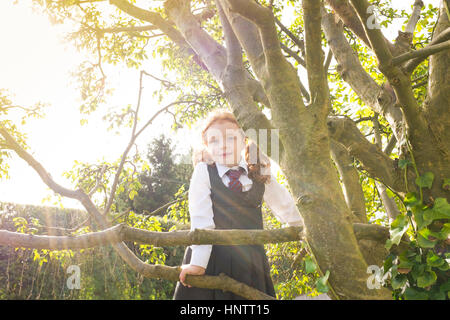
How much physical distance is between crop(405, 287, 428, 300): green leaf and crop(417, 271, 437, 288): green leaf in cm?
4

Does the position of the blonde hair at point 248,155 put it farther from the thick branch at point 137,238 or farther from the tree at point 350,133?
the thick branch at point 137,238

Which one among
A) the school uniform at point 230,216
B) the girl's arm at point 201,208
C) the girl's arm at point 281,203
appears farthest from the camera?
the girl's arm at point 281,203

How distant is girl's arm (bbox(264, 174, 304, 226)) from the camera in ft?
7.45

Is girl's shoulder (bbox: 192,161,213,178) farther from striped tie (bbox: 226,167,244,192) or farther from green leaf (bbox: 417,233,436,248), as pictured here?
green leaf (bbox: 417,233,436,248)

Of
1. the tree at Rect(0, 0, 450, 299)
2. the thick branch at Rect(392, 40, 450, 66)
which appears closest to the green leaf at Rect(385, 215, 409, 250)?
the tree at Rect(0, 0, 450, 299)

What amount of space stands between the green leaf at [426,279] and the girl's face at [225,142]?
1.35 m

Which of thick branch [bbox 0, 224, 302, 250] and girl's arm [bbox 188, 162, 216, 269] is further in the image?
girl's arm [bbox 188, 162, 216, 269]

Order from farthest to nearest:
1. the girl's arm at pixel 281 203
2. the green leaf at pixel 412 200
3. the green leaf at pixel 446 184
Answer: the girl's arm at pixel 281 203 < the green leaf at pixel 446 184 < the green leaf at pixel 412 200

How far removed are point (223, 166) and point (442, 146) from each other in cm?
131

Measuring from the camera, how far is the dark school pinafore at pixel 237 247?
211 cm

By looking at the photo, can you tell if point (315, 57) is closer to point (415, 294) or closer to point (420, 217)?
point (420, 217)

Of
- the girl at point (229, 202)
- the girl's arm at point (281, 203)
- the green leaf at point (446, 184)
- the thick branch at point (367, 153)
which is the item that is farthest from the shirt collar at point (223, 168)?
the green leaf at point (446, 184)
